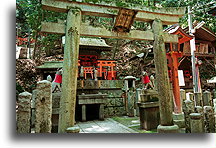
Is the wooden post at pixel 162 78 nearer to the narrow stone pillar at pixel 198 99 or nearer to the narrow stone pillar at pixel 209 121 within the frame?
the narrow stone pillar at pixel 209 121

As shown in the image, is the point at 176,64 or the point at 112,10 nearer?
the point at 112,10

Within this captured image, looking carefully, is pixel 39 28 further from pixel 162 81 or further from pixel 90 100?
pixel 162 81

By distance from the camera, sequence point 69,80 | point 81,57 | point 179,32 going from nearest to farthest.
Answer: point 69,80 → point 179,32 → point 81,57

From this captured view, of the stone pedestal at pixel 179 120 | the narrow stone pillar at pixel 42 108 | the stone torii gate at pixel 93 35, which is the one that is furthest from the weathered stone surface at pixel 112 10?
the stone pedestal at pixel 179 120

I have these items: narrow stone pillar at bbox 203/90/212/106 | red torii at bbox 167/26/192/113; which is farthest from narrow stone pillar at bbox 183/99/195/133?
narrow stone pillar at bbox 203/90/212/106

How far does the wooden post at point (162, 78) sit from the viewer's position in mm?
2659

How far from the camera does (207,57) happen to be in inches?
214

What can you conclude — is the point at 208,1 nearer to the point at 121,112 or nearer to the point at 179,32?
the point at 179,32

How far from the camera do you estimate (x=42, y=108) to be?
6.24ft

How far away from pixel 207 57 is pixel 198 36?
2.84 feet

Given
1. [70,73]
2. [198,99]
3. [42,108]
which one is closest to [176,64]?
[198,99]

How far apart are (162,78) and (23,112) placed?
232cm

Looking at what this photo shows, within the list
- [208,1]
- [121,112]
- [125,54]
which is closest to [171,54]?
[208,1]

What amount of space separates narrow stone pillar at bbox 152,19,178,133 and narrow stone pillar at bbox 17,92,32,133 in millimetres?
2101
